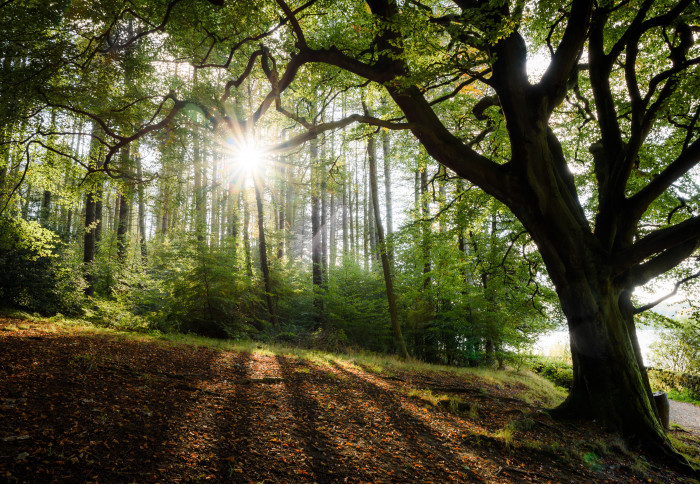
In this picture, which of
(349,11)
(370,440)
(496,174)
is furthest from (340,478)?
(349,11)

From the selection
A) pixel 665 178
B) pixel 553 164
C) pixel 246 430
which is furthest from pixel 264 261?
pixel 665 178

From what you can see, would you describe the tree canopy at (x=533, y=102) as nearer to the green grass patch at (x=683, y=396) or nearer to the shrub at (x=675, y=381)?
the green grass patch at (x=683, y=396)

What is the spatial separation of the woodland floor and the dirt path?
29.0ft

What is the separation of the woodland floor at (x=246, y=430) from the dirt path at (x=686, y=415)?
8827 millimetres

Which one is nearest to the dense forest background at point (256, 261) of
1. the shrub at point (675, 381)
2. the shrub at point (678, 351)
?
the shrub at point (675, 381)

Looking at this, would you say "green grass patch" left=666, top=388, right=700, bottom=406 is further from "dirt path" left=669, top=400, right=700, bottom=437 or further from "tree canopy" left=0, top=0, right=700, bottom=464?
→ "tree canopy" left=0, top=0, right=700, bottom=464

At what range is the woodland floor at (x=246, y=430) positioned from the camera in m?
2.51

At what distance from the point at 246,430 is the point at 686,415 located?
16388 millimetres

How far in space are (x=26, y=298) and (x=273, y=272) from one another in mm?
7715

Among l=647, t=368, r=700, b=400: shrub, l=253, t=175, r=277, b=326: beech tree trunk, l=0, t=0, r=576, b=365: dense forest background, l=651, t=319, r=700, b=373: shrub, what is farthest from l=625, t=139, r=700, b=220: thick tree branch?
l=647, t=368, r=700, b=400: shrub

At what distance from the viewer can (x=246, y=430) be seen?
338 centimetres

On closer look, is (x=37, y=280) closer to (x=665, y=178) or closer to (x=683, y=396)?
(x=665, y=178)

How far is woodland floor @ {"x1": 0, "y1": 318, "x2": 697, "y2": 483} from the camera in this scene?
251 centimetres

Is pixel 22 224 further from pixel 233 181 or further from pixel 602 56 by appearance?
pixel 602 56
